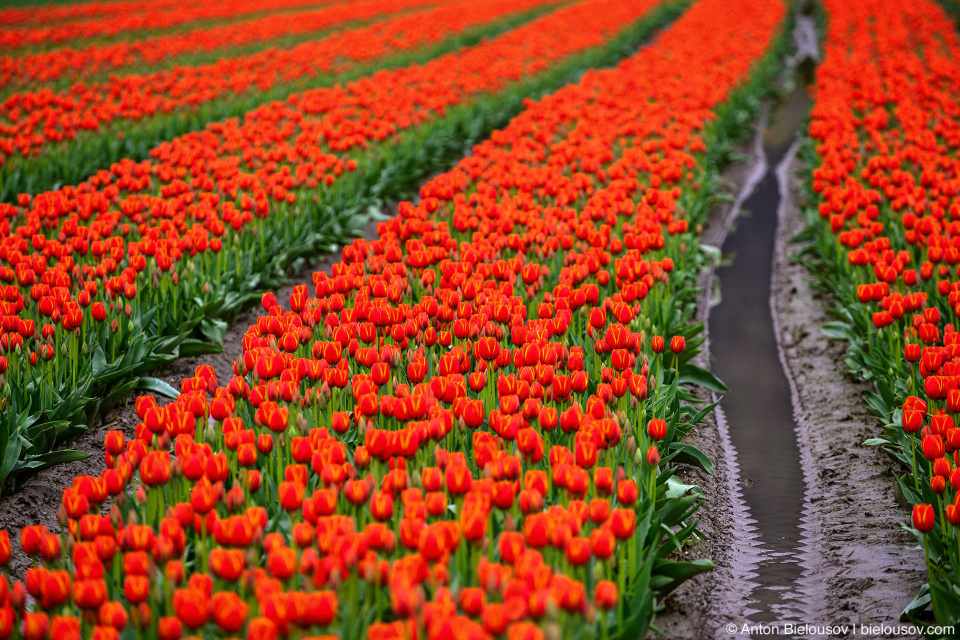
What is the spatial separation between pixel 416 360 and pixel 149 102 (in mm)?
8686

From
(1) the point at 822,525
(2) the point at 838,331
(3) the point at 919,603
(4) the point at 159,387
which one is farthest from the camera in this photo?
(2) the point at 838,331

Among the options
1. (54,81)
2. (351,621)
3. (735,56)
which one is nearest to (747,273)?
(351,621)

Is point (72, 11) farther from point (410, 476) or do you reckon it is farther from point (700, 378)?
point (410, 476)

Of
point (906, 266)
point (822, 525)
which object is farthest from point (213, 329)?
point (906, 266)

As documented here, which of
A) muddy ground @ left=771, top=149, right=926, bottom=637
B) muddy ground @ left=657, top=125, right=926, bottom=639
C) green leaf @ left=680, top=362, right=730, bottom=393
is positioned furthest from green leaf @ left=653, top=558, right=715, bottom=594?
green leaf @ left=680, top=362, right=730, bottom=393

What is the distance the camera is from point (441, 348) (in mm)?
4535

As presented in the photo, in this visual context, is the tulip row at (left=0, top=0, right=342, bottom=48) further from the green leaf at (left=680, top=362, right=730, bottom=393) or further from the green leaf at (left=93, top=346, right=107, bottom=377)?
the green leaf at (left=680, top=362, right=730, bottom=393)

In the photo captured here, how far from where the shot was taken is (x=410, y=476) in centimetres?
306

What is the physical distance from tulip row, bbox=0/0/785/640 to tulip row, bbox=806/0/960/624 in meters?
1.00

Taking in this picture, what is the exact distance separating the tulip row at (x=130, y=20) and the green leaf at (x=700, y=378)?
16.6 meters

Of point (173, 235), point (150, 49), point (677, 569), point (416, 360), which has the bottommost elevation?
point (677, 569)

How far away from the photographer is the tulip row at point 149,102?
888cm

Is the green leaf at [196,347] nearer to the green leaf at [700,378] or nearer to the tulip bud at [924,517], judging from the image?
the green leaf at [700,378]

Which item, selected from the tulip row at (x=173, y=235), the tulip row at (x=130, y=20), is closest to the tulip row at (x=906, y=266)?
the tulip row at (x=173, y=235)
